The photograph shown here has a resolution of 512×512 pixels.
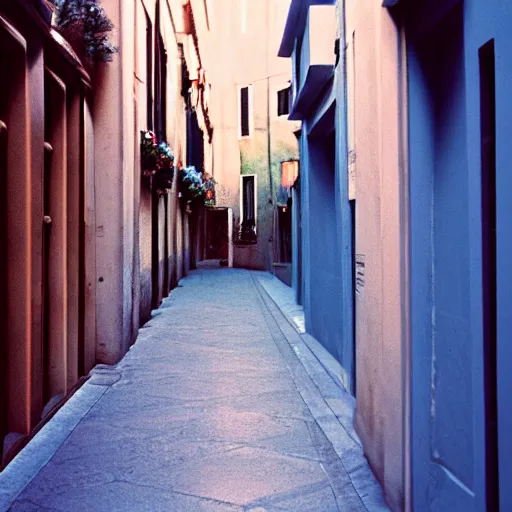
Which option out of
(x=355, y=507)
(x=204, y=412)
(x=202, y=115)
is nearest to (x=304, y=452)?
(x=355, y=507)

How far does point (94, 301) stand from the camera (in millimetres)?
6035

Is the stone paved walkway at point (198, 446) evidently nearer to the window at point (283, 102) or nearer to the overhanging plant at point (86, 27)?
the overhanging plant at point (86, 27)

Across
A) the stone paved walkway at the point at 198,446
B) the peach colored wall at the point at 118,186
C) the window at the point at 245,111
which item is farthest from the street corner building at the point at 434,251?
the window at the point at 245,111

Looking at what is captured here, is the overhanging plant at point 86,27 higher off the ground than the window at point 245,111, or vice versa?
the window at point 245,111

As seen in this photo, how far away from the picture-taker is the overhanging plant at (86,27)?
5.15m

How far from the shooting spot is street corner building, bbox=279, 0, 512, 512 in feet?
6.44

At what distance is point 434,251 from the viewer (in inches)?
115

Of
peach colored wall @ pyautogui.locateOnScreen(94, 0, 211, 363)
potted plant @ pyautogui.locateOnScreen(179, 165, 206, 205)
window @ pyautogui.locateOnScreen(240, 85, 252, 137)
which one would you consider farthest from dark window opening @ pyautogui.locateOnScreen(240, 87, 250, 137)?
peach colored wall @ pyautogui.locateOnScreen(94, 0, 211, 363)

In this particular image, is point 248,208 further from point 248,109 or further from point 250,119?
point 248,109

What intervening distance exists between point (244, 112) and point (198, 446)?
2244 centimetres

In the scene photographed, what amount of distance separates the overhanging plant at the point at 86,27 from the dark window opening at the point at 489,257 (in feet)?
13.6

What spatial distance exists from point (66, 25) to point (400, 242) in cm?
372

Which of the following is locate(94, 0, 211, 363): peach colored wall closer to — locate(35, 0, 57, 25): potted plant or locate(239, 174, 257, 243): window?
locate(35, 0, 57, 25): potted plant

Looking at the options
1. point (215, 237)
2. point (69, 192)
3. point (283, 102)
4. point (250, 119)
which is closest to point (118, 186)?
point (69, 192)
